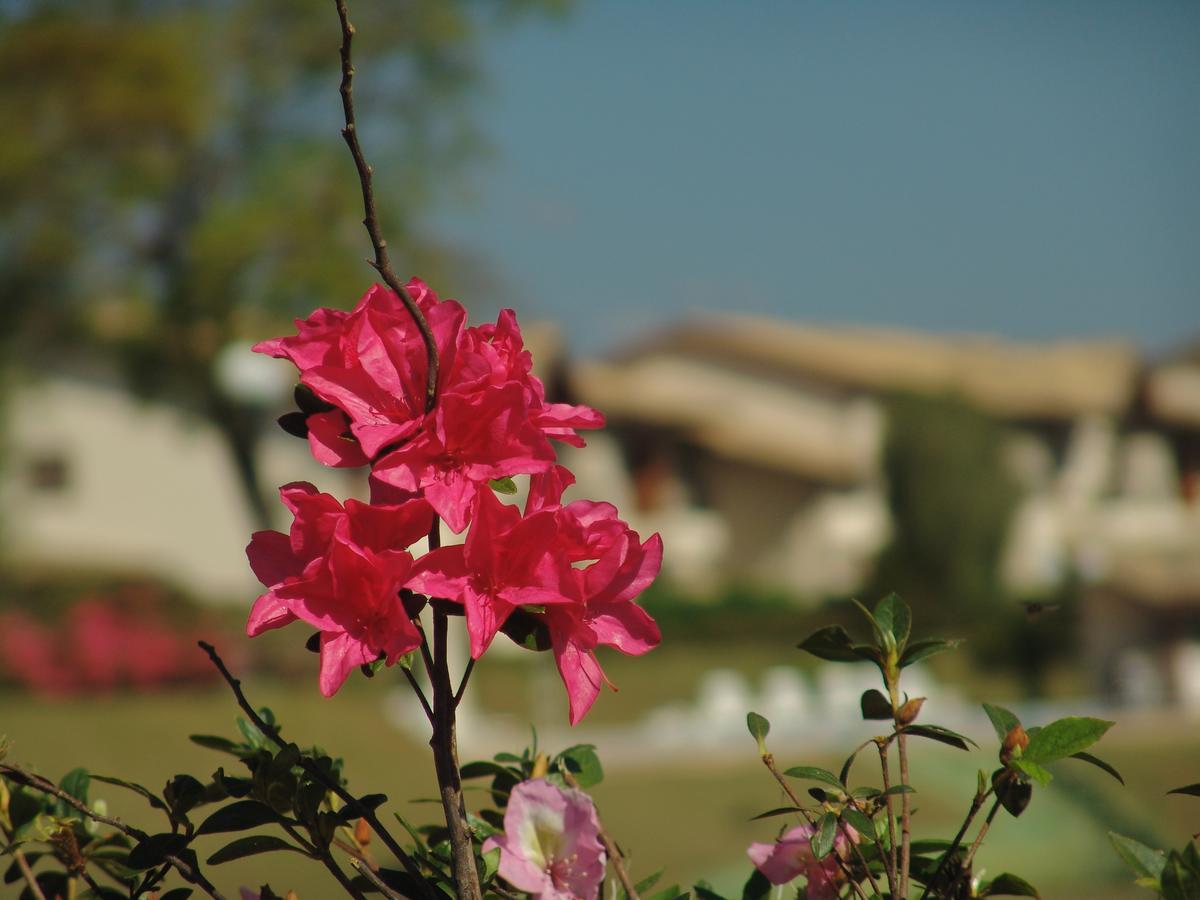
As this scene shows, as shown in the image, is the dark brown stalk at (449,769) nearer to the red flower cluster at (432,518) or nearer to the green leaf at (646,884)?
the red flower cluster at (432,518)

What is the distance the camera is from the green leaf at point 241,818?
3.49 ft

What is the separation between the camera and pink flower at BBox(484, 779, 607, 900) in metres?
0.96

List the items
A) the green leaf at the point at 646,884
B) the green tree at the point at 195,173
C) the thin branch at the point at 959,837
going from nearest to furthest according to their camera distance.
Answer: the thin branch at the point at 959,837
the green leaf at the point at 646,884
the green tree at the point at 195,173

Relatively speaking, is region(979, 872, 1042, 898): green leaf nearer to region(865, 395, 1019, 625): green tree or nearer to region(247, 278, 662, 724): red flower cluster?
region(247, 278, 662, 724): red flower cluster

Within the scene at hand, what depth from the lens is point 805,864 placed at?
1123mm

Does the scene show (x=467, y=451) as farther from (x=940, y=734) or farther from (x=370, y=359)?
(x=940, y=734)

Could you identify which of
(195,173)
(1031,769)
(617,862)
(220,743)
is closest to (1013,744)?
(1031,769)

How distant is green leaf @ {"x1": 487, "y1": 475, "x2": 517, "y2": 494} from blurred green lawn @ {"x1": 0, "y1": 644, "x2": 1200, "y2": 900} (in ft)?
14.7

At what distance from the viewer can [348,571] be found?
930 millimetres

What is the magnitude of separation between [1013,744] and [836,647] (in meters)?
0.14

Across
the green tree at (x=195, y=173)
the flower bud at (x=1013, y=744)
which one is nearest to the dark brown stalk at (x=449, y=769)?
the flower bud at (x=1013, y=744)

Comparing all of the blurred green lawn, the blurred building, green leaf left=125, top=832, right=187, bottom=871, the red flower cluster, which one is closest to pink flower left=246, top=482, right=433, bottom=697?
the red flower cluster

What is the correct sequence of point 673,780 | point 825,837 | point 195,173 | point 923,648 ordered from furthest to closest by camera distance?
point 195,173 < point 673,780 < point 923,648 < point 825,837

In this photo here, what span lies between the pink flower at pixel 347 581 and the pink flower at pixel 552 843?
0.14m
